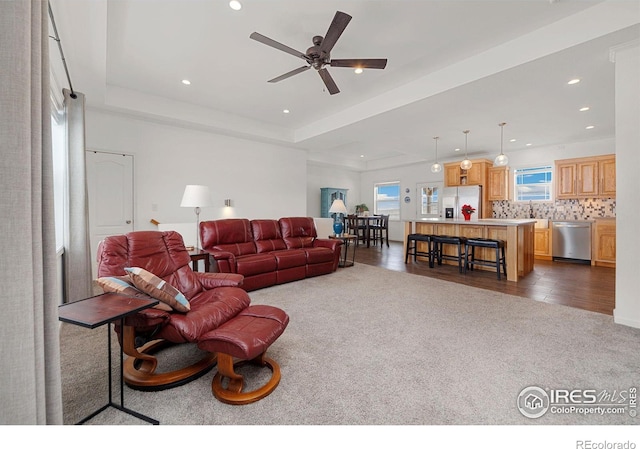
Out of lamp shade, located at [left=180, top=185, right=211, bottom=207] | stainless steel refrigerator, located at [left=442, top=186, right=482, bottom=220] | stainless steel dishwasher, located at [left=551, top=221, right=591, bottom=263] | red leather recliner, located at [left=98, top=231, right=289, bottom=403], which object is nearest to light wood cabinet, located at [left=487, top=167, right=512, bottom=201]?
stainless steel refrigerator, located at [left=442, top=186, right=482, bottom=220]

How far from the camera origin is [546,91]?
385cm

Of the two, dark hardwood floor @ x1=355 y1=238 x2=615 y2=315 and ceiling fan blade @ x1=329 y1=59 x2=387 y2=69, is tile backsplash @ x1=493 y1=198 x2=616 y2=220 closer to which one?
dark hardwood floor @ x1=355 y1=238 x2=615 y2=315

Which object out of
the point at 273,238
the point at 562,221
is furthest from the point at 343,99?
the point at 562,221

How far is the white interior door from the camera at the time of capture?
4.53 metres

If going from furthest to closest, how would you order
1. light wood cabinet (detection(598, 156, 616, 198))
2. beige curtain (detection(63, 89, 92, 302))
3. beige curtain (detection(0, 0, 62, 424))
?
light wood cabinet (detection(598, 156, 616, 198))
beige curtain (detection(63, 89, 92, 302))
beige curtain (detection(0, 0, 62, 424))

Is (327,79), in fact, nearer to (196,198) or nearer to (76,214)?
(196,198)

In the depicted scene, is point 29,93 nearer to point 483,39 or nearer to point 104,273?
point 104,273

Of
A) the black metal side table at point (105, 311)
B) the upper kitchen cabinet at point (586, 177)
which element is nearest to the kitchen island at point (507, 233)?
the upper kitchen cabinet at point (586, 177)

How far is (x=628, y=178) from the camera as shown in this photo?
8.80 ft

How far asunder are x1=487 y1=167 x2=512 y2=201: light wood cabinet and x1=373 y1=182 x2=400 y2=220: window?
306 centimetres

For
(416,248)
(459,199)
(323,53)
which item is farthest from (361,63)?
(459,199)

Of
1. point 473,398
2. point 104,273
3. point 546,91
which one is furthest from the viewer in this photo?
point 546,91

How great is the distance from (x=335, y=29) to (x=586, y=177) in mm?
6858

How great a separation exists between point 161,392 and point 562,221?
7.83 m
